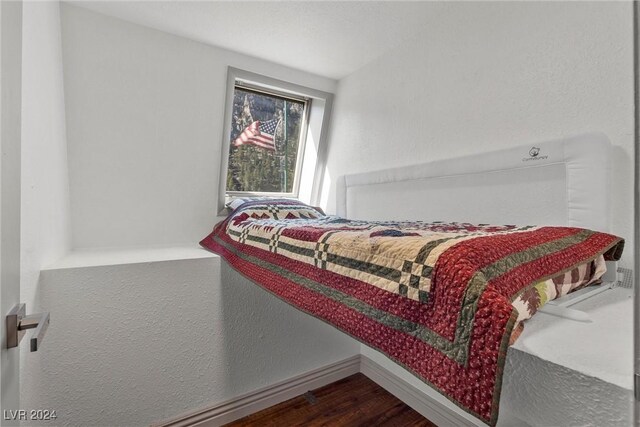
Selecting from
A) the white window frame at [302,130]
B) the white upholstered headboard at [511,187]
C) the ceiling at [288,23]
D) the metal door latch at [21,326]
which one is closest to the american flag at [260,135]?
the white window frame at [302,130]

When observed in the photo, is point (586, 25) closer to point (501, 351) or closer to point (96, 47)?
point (501, 351)

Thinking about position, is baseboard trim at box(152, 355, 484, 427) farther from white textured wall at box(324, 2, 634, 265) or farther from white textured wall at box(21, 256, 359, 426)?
white textured wall at box(324, 2, 634, 265)

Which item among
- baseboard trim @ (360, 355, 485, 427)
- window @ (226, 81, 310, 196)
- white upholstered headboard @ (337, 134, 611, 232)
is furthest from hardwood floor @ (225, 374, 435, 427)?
window @ (226, 81, 310, 196)

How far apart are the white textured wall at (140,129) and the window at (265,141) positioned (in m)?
0.28

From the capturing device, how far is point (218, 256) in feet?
6.00

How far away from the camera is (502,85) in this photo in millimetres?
1583

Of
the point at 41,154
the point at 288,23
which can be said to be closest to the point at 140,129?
the point at 41,154

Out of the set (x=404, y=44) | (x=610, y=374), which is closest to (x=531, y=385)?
(x=610, y=374)

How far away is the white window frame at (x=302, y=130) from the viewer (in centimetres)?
237

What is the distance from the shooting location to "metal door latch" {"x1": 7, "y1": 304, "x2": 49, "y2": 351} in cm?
54

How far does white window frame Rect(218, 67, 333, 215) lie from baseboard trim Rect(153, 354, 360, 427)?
4.38 ft

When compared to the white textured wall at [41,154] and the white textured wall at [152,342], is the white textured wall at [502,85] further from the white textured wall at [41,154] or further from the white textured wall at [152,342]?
the white textured wall at [41,154]

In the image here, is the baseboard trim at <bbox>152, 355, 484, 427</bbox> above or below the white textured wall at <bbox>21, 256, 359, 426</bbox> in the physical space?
below

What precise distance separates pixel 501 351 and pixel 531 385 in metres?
0.13
